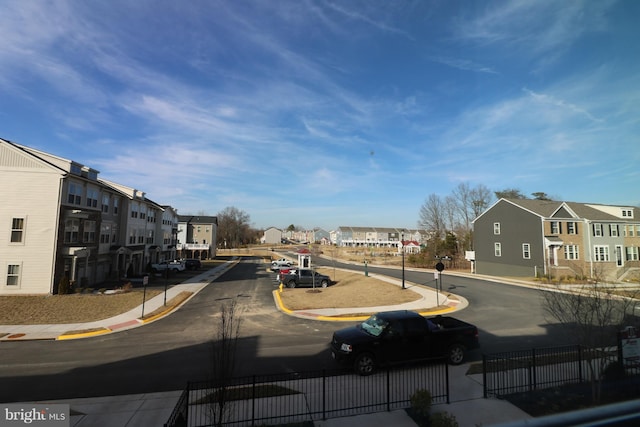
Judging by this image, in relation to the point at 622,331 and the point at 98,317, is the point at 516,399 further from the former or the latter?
the point at 98,317

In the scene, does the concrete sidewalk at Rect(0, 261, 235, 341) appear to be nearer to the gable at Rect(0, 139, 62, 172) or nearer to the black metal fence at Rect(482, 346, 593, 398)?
the gable at Rect(0, 139, 62, 172)

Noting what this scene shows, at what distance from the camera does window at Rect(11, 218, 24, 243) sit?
24.5 meters

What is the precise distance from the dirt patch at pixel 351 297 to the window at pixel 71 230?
17589mm

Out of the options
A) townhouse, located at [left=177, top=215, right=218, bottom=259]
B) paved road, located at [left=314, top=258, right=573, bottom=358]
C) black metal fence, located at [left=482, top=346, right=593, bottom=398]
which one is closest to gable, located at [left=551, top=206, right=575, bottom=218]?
paved road, located at [left=314, top=258, right=573, bottom=358]

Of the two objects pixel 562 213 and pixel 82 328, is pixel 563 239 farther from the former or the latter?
pixel 82 328

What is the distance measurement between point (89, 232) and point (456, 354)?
1223 inches

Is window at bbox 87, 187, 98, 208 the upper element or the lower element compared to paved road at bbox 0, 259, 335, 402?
upper

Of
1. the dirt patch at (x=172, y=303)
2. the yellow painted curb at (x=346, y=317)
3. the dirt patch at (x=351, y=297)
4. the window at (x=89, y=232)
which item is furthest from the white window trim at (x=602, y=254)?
the window at (x=89, y=232)

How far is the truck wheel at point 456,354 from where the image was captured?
11.3 m

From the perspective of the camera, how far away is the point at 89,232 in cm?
2928

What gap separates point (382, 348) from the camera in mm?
10641

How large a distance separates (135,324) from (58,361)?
556 cm

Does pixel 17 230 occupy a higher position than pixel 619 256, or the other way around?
pixel 17 230

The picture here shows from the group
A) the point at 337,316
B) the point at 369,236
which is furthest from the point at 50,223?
the point at 369,236
